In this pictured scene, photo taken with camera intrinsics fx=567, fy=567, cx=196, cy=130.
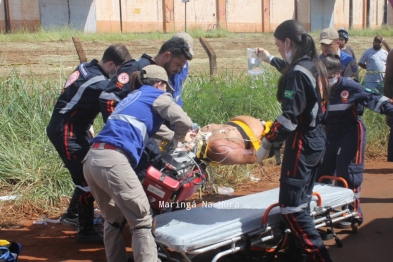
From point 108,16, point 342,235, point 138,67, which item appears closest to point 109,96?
point 138,67

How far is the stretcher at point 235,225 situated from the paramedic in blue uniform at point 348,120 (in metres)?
0.37

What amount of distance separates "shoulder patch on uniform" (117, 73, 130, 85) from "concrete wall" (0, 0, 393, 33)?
2100cm

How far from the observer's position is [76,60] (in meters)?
16.9

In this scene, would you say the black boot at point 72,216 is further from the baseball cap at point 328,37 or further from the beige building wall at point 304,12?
the beige building wall at point 304,12

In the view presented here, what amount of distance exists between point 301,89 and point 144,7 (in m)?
26.5

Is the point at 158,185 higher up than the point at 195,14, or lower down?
lower down

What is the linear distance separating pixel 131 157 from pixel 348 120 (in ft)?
8.39

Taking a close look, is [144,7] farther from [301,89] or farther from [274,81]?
[301,89]

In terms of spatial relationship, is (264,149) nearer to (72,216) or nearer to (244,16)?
(72,216)

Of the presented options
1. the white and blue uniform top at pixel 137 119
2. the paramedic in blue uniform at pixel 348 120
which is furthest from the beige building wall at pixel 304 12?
the white and blue uniform top at pixel 137 119

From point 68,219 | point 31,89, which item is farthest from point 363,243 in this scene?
point 31,89

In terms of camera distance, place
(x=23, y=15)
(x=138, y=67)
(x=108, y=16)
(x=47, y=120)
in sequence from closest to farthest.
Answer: (x=138, y=67)
(x=47, y=120)
(x=23, y=15)
(x=108, y=16)

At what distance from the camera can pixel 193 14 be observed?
3186cm

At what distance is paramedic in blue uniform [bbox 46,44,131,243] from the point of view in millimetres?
5496
